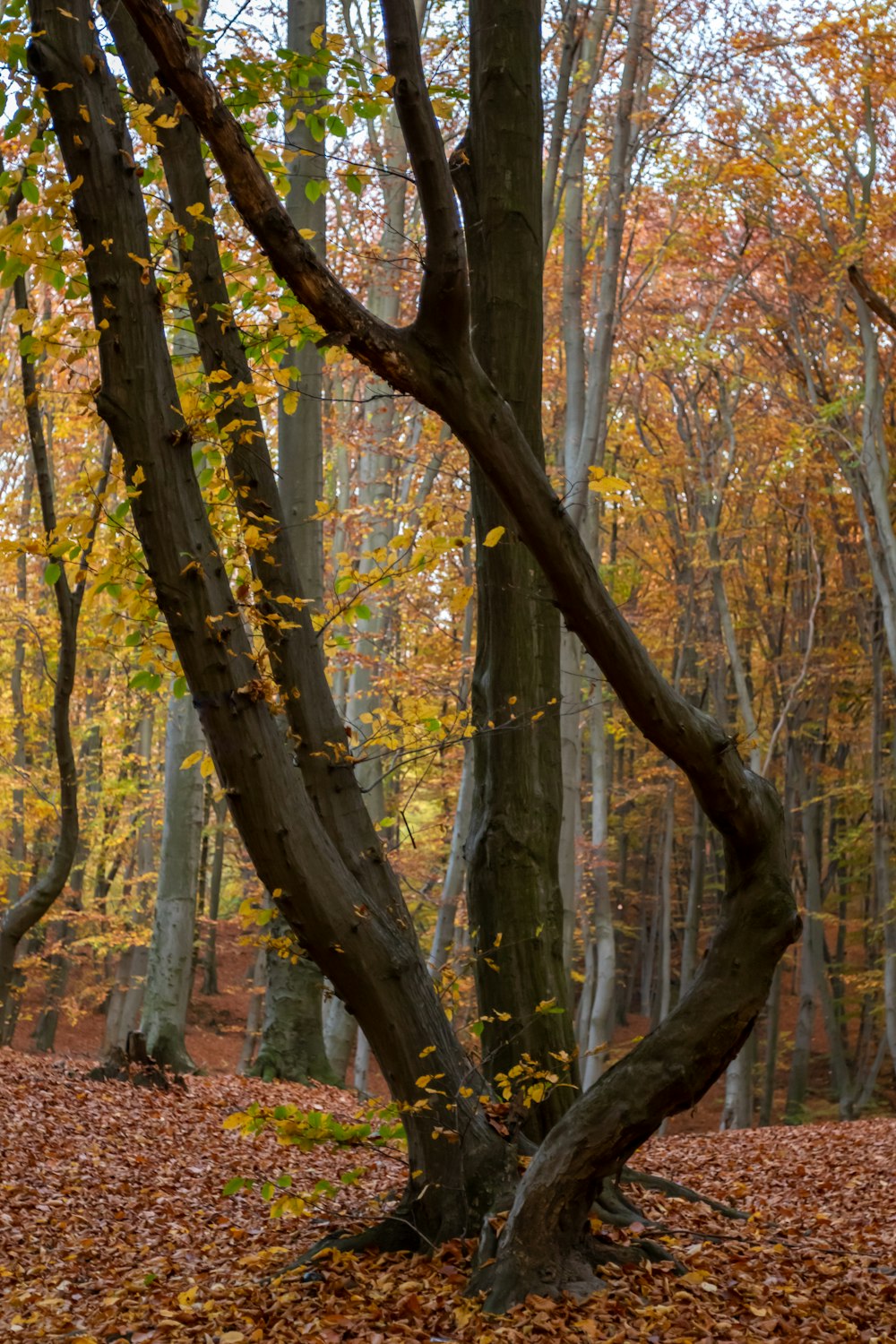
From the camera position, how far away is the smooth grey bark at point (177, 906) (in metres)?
9.24

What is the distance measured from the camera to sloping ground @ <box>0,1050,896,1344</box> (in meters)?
3.38

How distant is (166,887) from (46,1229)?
15.6ft

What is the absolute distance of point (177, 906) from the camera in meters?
9.55

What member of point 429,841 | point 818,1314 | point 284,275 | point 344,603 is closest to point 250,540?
point 344,603

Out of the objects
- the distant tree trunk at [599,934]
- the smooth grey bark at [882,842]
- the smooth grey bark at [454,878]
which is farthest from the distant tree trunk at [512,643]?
the smooth grey bark at [882,842]

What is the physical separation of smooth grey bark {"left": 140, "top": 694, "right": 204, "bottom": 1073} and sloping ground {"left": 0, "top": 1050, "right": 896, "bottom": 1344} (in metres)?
1.68

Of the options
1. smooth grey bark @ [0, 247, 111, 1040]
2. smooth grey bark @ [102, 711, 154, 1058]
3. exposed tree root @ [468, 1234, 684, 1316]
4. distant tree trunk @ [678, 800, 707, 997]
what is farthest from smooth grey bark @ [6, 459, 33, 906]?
exposed tree root @ [468, 1234, 684, 1316]

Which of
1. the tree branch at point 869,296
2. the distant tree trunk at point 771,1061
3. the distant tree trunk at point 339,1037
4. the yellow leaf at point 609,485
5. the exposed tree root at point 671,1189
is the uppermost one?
the tree branch at point 869,296

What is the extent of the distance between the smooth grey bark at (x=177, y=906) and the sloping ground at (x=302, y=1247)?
1.68 meters

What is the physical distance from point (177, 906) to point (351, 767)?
6.09m

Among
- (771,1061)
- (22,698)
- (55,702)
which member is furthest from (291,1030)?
(771,1061)

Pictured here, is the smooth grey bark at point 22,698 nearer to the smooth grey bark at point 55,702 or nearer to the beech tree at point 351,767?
the smooth grey bark at point 55,702

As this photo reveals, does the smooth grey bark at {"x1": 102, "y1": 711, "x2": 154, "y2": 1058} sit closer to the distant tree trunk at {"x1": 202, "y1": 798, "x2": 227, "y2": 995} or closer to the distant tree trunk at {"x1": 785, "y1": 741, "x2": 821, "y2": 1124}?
the distant tree trunk at {"x1": 202, "y1": 798, "x2": 227, "y2": 995}

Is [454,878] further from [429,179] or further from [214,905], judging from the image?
[214,905]
